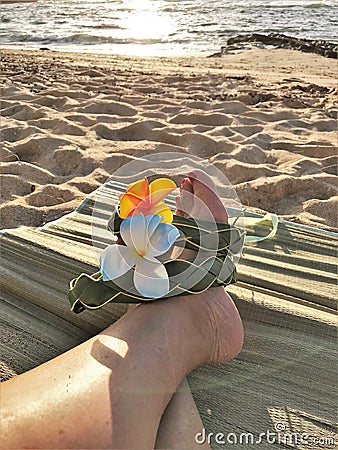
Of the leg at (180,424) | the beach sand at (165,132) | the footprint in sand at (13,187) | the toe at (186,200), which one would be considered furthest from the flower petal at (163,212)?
the footprint in sand at (13,187)

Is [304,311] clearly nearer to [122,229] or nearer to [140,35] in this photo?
[122,229]

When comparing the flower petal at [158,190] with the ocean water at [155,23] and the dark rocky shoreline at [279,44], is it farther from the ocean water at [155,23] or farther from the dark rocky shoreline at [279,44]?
the ocean water at [155,23]

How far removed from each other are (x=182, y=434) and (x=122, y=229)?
0.45 metres

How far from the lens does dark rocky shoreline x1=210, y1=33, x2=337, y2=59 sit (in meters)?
7.15

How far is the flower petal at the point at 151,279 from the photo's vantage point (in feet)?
3.67

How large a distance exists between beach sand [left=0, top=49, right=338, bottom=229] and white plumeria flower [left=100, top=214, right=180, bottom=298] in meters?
0.97

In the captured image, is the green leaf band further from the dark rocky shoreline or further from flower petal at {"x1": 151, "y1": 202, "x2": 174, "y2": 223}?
the dark rocky shoreline

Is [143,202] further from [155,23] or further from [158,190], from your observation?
[155,23]

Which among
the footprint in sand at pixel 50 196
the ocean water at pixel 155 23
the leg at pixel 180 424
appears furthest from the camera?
the ocean water at pixel 155 23

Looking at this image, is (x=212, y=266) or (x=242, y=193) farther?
(x=242, y=193)

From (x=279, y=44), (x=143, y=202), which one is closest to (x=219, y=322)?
(x=143, y=202)

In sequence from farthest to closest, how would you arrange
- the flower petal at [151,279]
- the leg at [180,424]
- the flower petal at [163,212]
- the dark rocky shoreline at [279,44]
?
the dark rocky shoreline at [279,44] < the flower petal at [163,212] < the flower petal at [151,279] < the leg at [180,424]

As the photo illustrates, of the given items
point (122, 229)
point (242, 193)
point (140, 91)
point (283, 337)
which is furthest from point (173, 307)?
point (140, 91)

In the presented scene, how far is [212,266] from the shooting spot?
1.24m
